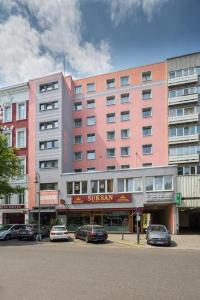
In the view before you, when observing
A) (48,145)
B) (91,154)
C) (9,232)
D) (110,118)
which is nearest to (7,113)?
(48,145)

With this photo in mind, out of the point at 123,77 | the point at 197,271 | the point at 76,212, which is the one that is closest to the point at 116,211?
the point at 76,212

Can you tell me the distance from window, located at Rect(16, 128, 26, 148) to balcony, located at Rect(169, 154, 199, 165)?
20.3 meters

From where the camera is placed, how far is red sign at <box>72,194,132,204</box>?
3906cm

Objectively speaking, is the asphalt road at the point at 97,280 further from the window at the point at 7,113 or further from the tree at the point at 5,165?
the window at the point at 7,113

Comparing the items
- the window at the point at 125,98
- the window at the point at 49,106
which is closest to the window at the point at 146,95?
the window at the point at 125,98

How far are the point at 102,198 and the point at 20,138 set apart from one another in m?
15.5

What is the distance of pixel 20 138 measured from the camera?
155 feet

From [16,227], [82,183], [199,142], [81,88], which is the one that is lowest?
[16,227]

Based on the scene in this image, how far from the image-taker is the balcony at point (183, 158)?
41181mm

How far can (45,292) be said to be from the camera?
9.75 m

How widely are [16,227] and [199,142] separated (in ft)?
78.9

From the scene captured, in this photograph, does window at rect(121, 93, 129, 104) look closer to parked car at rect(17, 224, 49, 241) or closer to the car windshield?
parked car at rect(17, 224, 49, 241)

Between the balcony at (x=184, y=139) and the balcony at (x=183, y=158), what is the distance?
1777 millimetres

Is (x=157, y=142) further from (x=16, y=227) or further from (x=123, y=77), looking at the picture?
(x=16, y=227)
